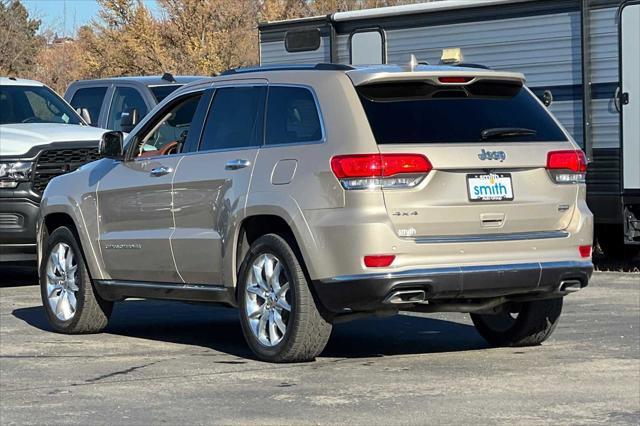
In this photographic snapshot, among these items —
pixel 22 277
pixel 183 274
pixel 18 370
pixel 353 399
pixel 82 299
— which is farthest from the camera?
pixel 22 277

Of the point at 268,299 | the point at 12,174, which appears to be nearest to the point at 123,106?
the point at 12,174

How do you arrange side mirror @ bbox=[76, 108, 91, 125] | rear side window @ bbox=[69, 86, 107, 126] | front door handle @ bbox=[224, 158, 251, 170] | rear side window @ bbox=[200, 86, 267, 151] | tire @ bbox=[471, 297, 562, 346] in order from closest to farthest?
front door handle @ bbox=[224, 158, 251, 170] → rear side window @ bbox=[200, 86, 267, 151] → tire @ bbox=[471, 297, 562, 346] → side mirror @ bbox=[76, 108, 91, 125] → rear side window @ bbox=[69, 86, 107, 126]

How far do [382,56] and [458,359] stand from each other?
25.6 feet

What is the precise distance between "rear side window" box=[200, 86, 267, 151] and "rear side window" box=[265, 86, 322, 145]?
0.09 m

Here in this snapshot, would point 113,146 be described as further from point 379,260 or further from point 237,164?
point 379,260

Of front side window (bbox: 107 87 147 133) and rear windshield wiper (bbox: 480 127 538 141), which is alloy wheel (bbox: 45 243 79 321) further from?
front side window (bbox: 107 87 147 133)

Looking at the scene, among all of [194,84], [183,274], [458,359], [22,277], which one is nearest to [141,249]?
[183,274]

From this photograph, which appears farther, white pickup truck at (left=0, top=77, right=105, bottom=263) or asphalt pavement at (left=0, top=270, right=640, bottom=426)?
white pickup truck at (left=0, top=77, right=105, bottom=263)

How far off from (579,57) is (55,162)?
5.35 metres

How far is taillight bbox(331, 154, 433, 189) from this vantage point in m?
8.06

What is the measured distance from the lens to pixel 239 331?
34.4 ft

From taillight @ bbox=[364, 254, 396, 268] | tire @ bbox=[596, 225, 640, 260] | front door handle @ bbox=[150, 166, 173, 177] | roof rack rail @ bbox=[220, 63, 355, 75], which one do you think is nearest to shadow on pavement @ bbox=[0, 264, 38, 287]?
front door handle @ bbox=[150, 166, 173, 177]

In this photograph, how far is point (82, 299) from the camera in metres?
10.2

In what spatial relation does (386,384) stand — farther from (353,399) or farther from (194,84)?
(194,84)
